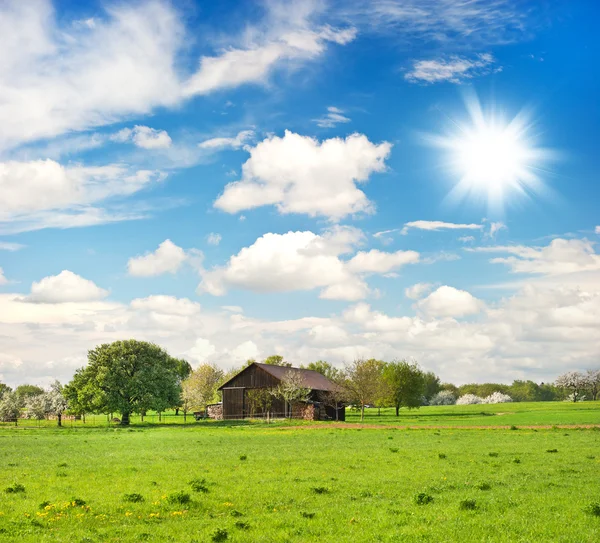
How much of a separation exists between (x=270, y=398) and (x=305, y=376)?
34.6 feet

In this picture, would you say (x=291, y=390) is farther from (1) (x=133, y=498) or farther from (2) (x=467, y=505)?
(2) (x=467, y=505)

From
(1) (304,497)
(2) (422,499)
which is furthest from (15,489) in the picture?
(2) (422,499)

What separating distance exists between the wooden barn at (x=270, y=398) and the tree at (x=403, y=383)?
1275 cm

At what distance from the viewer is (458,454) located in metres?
33.8

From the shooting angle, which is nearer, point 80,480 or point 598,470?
point 80,480

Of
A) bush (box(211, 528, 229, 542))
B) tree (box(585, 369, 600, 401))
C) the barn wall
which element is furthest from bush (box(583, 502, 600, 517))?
tree (box(585, 369, 600, 401))

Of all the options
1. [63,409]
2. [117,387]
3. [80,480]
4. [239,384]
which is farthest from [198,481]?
[63,409]

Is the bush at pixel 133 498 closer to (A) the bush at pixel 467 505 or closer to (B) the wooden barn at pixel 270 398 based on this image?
(A) the bush at pixel 467 505

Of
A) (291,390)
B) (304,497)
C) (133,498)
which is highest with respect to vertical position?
(291,390)

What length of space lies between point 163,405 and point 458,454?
63.3m

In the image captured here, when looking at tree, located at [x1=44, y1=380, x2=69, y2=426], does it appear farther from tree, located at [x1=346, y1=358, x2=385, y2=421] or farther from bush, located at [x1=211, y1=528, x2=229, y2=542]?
bush, located at [x1=211, y1=528, x2=229, y2=542]

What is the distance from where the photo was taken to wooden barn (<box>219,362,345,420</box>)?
328ft

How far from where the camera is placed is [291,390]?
9694 cm

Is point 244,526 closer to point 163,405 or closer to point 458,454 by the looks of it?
point 458,454
